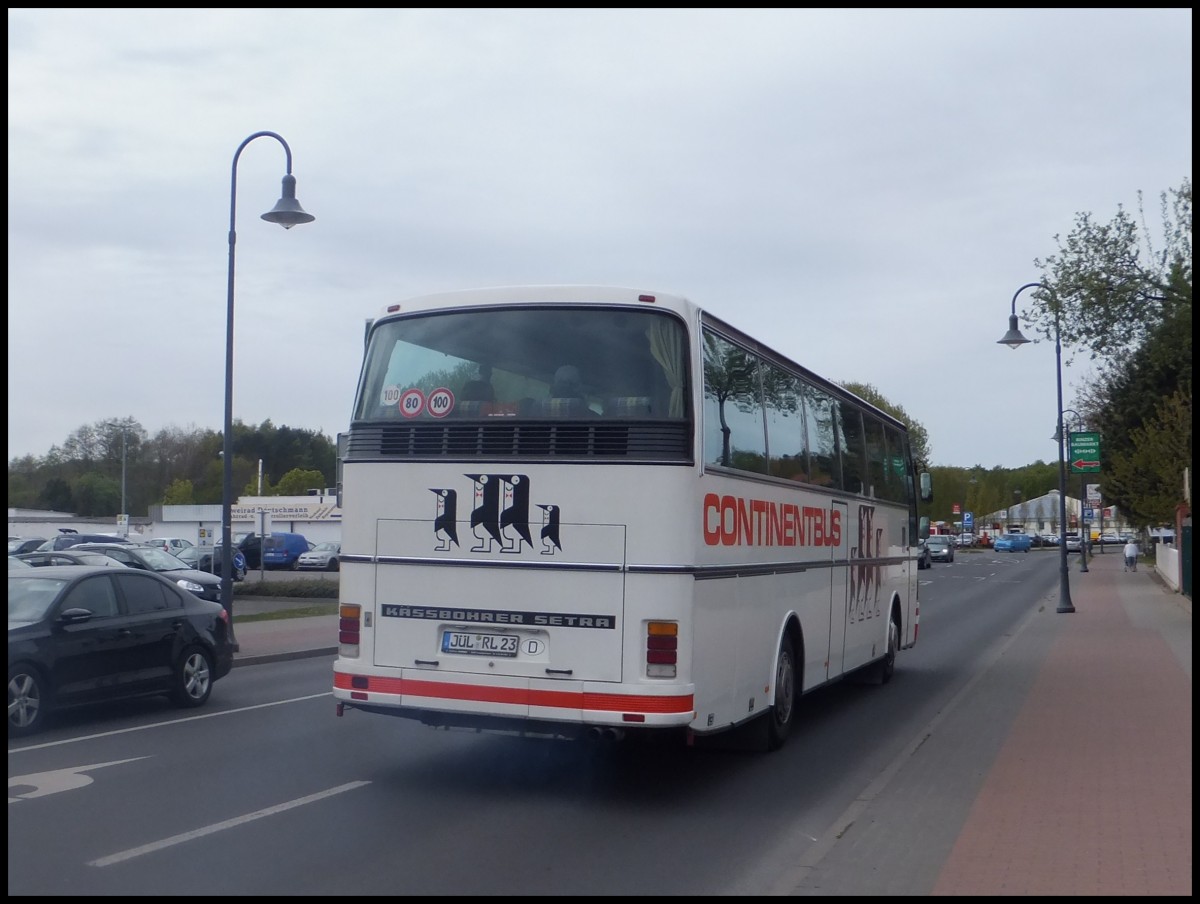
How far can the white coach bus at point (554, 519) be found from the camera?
8070mm

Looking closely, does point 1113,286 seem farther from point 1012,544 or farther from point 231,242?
point 1012,544

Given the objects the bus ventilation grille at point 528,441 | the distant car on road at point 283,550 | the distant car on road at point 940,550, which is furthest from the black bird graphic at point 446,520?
the distant car on road at point 940,550

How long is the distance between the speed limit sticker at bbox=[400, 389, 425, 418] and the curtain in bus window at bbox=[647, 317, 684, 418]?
5.65ft

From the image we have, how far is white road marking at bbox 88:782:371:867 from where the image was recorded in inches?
260

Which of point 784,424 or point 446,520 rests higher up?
point 784,424

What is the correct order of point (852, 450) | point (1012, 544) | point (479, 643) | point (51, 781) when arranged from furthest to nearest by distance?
point (1012, 544)
point (852, 450)
point (51, 781)
point (479, 643)

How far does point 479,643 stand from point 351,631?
1051mm

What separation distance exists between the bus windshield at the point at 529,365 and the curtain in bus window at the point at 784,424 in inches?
78.6

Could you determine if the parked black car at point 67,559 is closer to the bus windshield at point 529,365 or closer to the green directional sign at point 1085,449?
the bus windshield at point 529,365

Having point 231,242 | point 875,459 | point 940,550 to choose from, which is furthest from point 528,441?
point 940,550

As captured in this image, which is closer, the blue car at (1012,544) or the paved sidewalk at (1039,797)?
the paved sidewalk at (1039,797)

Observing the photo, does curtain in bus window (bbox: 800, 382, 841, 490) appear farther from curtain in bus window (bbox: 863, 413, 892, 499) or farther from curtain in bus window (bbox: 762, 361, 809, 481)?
curtain in bus window (bbox: 863, 413, 892, 499)

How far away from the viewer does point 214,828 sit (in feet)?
24.0

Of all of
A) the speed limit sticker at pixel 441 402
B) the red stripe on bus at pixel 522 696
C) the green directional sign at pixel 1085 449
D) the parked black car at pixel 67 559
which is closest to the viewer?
the red stripe on bus at pixel 522 696
